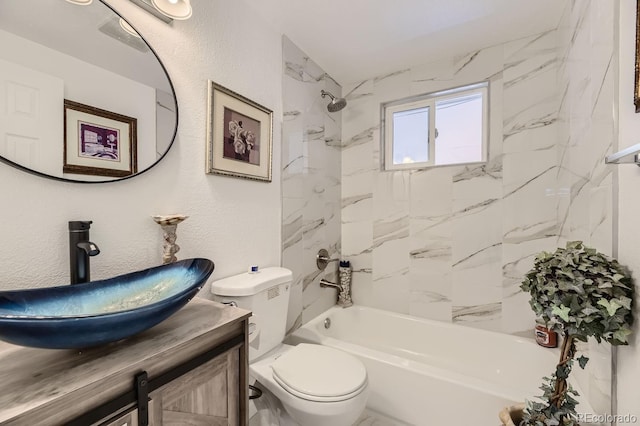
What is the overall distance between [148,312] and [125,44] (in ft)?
3.33

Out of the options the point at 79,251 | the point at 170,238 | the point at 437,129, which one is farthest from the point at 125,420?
the point at 437,129

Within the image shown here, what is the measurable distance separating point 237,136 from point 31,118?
2.69ft

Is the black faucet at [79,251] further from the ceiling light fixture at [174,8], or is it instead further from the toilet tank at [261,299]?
the ceiling light fixture at [174,8]

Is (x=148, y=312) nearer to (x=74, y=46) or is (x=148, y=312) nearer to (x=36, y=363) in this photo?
(x=36, y=363)

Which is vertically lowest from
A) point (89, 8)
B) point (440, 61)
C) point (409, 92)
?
→ point (89, 8)

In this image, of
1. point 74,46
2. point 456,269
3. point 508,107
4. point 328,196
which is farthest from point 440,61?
point 74,46

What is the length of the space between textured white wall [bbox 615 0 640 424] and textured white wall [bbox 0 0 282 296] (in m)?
1.61

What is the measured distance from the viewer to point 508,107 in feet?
6.49

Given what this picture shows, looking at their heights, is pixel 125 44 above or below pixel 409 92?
below

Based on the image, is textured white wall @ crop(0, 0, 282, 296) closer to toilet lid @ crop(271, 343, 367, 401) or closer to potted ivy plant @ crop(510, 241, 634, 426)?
toilet lid @ crop(271, 343, 367, 401)

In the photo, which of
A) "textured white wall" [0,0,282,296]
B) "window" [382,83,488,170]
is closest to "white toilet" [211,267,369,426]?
"textured white wall" [0,0,282,296]

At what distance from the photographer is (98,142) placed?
0.99m

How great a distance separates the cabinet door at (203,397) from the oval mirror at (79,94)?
0.75 metres

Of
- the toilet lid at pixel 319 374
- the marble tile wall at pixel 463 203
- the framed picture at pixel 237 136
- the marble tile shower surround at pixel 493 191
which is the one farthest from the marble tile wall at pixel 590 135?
the framed picture at pixel 237 136
